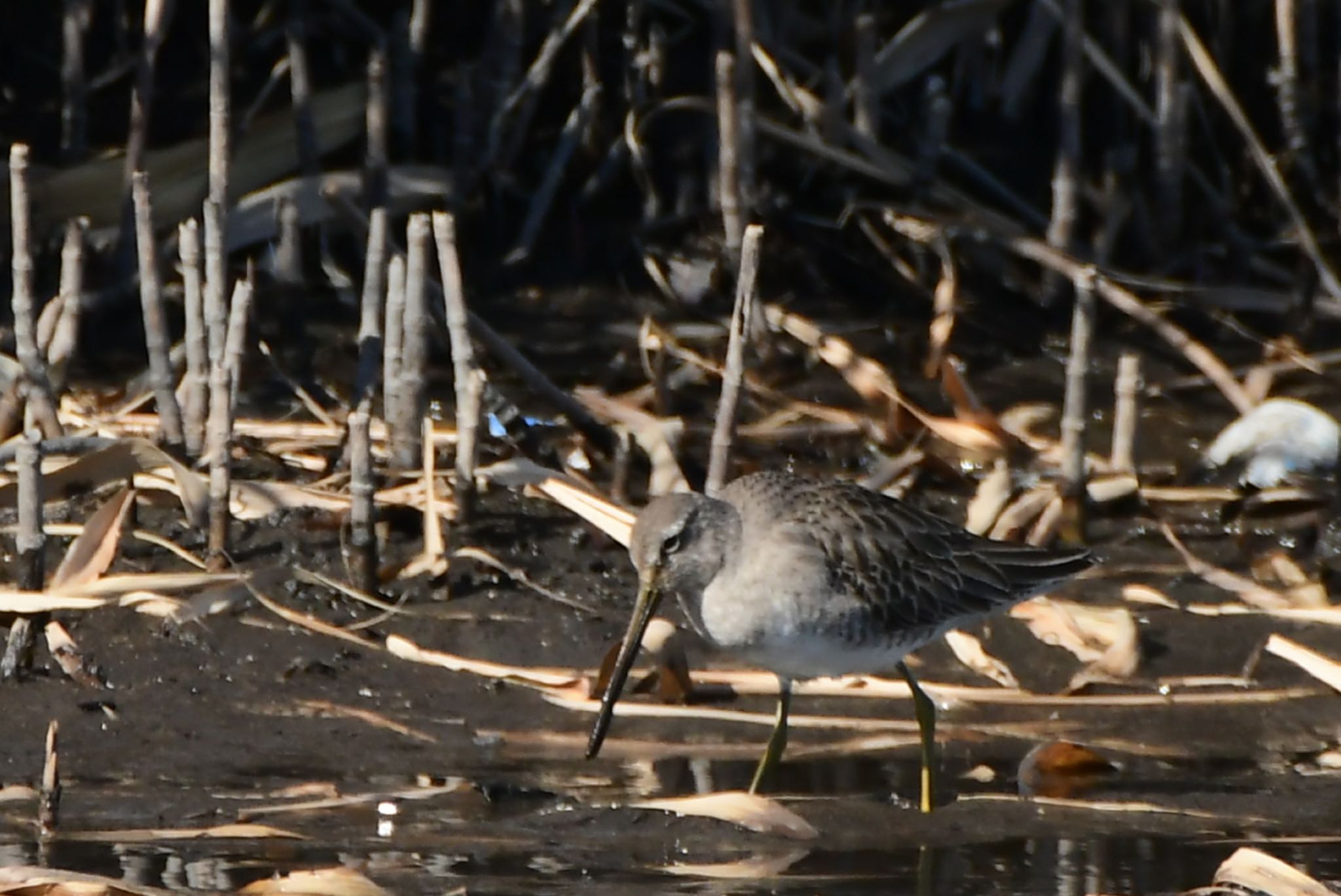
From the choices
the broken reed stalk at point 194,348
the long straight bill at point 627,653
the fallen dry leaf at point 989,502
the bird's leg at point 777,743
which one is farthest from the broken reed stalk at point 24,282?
the fallen dry leaf at point 989,502

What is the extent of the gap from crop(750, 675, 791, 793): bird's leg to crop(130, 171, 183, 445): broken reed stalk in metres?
2.01

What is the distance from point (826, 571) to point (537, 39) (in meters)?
3.76

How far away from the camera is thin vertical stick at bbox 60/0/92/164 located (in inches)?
296

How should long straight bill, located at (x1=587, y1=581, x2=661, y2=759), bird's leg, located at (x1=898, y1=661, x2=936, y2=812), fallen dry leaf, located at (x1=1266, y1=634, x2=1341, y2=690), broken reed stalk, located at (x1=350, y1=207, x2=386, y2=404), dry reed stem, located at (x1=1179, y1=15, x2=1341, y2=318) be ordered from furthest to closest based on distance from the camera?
dry reed stem, located at (x1=1179, y1=15, x2=1341, y2=318) → broken reed stalk, located at (x1=350, y1=207, x2=386, y2=404) → fallen dry leaf, located at (x1=1266, y1=634, x2=1341, y2=690) → long straight bill, located at (x1=587, y1=581, x2=661, y2=759) → bird's leg, located at (x1=898, y1=661, x2=936, y2=812)

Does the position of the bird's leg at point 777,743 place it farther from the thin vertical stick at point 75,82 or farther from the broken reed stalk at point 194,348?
the thin vertical stick at point 75,82

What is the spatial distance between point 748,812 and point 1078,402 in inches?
80.7

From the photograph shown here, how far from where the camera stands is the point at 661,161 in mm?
8305

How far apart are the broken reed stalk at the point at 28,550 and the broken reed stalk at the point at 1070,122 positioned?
12.1ft

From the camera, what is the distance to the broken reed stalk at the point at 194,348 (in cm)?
591

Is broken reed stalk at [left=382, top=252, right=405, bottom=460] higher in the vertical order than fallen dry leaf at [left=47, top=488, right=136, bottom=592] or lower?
higher

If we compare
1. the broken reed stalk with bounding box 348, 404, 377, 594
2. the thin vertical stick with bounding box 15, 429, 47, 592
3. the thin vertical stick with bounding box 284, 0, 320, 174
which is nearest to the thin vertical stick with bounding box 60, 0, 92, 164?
the thin vertical stick with bounding box 284, 0, 320, 174

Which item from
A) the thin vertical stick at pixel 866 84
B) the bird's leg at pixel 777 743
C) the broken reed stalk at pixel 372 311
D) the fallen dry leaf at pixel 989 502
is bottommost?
the bird's leg at pixel 777 743

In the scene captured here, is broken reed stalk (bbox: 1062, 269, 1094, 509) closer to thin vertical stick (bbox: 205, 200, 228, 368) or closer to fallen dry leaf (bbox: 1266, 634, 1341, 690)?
fallen dry leaf (bbox: 1266, 634, 1341, 690)

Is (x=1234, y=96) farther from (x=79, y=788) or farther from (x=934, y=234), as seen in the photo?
(x=79, y=788)
